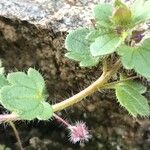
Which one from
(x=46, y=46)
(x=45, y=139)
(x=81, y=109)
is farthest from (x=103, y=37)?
(x=45, y=139)

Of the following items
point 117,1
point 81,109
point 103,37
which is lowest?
point 81,109

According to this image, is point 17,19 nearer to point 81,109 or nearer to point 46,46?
point 46,46

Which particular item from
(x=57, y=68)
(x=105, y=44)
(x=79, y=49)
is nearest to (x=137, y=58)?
(x=105, y=44)

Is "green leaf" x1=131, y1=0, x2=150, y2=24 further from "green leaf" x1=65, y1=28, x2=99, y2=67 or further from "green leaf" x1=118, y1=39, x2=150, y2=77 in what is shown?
"green leaf" x1=65, y1=28, x2=99, y2=67

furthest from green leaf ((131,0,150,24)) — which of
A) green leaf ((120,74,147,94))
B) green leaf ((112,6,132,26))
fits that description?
green leaf ((120,74,147,94))

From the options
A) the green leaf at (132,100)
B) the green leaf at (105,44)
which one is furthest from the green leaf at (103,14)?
the green leaf at (132,100)

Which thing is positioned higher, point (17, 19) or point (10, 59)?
point (17, 19)
